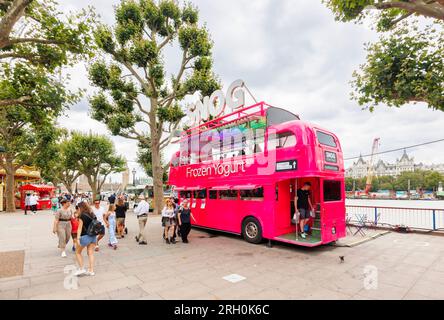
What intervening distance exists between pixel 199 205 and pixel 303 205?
5142mm

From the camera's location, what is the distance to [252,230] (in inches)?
357

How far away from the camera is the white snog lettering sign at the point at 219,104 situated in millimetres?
9539

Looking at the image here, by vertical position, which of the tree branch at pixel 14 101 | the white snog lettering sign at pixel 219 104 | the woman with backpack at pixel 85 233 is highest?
the white snog lettering sign at pixel 219 104

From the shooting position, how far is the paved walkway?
4.73 m

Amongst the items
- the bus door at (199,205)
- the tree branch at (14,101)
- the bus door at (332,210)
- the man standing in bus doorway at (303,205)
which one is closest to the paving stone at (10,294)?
the tree branch at (14,101)

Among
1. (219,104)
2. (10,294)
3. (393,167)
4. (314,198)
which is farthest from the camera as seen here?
(393,167)

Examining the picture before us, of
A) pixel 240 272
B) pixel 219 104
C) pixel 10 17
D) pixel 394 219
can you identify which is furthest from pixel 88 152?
pixel 394 219

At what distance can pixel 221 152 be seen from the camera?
10.2 m

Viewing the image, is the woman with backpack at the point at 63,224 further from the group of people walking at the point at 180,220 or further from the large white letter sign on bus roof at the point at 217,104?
the large white letter sign on bus roof at the point at 217,104

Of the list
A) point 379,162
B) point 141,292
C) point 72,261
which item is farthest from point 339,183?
point 379,162

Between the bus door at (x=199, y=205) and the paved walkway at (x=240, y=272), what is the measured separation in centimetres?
237

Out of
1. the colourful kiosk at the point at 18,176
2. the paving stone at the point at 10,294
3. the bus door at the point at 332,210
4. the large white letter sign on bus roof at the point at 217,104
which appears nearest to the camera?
the paving stone at the point at 10,294

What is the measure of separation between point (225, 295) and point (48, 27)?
8.54 metres

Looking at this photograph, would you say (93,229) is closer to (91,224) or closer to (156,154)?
(91,224)
